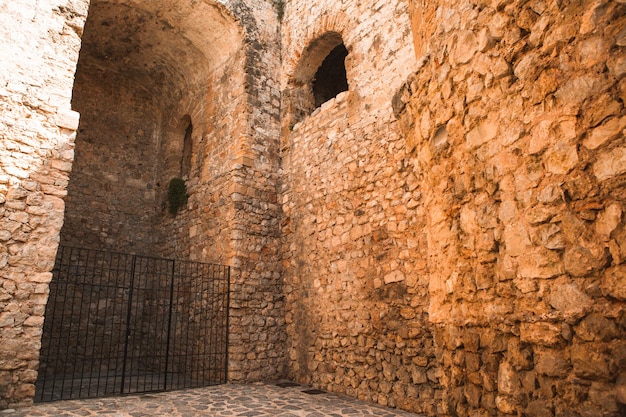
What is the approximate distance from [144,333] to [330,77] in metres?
6.89

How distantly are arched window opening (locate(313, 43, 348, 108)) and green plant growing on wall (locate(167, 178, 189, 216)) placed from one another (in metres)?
3.52

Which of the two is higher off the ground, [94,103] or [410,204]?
[94,103]

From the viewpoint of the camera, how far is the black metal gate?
6.57 metres

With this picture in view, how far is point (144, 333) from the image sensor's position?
917cm

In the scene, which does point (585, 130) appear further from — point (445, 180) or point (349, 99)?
point (349, 99)

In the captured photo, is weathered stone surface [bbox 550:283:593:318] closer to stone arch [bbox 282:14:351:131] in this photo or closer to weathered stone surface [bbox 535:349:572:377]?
weathered stone surface [bbox 535:349:572:377]

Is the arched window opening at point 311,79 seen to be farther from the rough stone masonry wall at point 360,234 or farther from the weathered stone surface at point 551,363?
the weathered stone surface at point 551,363

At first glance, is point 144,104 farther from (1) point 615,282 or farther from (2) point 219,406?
(1) point 615,282

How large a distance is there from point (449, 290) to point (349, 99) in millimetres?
5129

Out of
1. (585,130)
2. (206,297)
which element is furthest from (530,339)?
(206,297)

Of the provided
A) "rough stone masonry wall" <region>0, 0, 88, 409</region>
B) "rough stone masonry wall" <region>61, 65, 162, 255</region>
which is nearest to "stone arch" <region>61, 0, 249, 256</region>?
"rough stone masonry wall" <region>61, 65, 162, 255</region>

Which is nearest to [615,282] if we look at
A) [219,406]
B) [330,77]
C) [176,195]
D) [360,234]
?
[360,234]

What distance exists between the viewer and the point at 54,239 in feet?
18.0

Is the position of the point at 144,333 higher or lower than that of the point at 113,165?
lower
